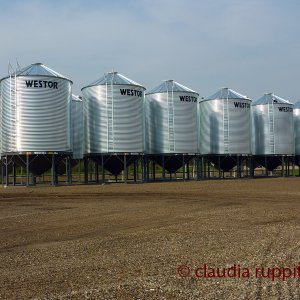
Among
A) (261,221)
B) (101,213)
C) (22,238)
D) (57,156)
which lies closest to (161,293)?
(22,238)

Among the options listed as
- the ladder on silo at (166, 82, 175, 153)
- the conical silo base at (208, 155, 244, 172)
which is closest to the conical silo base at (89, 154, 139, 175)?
the ladder on silo at (166, 82, 175, 153)

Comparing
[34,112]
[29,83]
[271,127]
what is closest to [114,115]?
[34,112]

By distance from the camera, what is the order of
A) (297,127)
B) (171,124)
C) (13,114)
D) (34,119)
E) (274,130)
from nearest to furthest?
(34,119), (13,114), (171,124), (274,130), (297,127)

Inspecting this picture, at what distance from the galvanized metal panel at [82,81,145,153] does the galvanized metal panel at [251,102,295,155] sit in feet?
62.8

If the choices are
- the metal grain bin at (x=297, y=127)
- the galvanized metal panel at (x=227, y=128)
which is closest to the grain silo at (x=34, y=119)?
the galvanized metal panel at (x=227, y=128)

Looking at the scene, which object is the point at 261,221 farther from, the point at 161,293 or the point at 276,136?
the point at 276,136

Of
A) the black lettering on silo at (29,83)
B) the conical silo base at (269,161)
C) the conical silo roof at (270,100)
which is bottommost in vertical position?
the conical silo base at (269,161)

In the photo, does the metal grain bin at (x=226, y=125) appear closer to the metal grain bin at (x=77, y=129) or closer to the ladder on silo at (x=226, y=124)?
the ladder on silo at (x=226, y=124)

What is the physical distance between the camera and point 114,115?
139 ft

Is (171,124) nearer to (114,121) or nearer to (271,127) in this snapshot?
(114,121)

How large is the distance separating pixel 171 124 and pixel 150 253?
36.5 meters

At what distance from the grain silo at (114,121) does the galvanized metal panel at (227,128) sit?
11653 millimetres

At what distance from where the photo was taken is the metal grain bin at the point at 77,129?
46.4 metres

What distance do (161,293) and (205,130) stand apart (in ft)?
152
